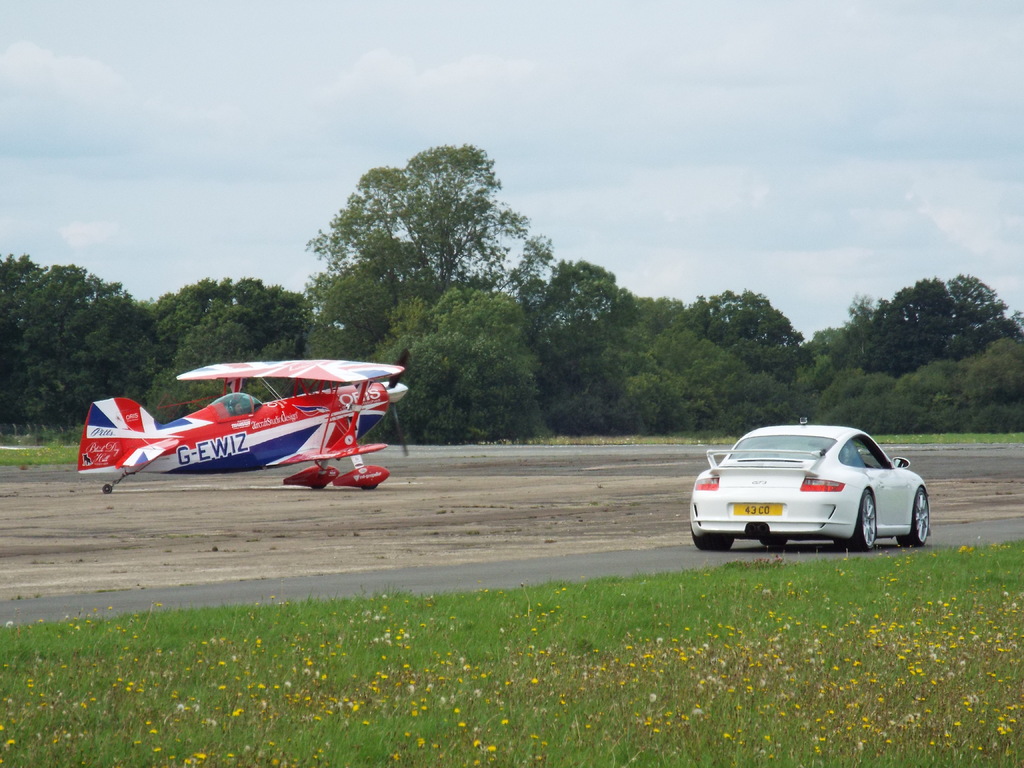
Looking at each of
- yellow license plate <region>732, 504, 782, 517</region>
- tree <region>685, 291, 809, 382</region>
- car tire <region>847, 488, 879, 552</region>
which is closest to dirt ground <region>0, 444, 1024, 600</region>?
yellow license plate <region>732, 504, 782, 517</region>

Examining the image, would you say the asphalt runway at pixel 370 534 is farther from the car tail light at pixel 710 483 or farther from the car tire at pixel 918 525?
the car tail light at pixel 710 483

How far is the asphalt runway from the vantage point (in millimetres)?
13383

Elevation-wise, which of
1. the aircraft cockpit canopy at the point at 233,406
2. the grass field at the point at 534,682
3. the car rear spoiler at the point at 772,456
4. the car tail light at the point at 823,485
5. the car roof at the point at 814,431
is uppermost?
the aircraft cockpit canopy at the point at 233,406

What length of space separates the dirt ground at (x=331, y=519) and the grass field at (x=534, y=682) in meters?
4.57

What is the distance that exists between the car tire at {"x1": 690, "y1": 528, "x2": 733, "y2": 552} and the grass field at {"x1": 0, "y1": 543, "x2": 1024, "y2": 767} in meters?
5.42

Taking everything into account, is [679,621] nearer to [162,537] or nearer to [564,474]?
[162,537]

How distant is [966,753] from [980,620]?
4.11 m

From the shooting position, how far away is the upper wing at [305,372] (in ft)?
115

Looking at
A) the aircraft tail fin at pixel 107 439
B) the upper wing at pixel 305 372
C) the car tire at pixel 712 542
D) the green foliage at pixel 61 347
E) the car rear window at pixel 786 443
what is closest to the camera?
the car tire at pixel 712 542

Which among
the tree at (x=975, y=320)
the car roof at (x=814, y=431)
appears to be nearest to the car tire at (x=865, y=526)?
the car roof at (x=814, y=431)

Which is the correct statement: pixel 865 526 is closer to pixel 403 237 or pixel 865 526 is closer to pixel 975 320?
pixel 403 237

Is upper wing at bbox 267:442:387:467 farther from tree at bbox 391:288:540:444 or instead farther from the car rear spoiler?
tree at bbox 391:288:540:444

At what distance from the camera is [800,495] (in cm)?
1661

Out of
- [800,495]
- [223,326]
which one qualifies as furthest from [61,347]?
[800,495]
